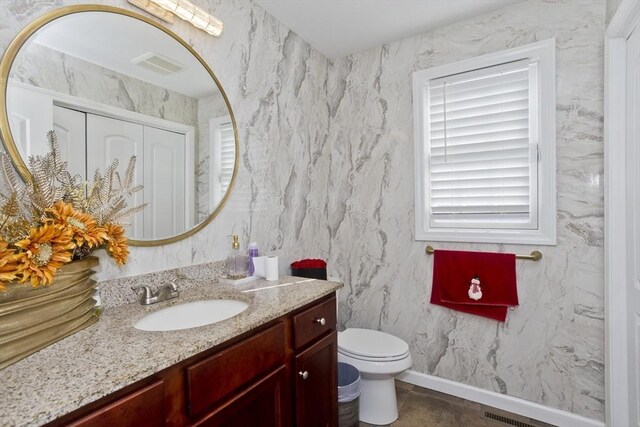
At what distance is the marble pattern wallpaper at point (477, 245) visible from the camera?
70.6 inches

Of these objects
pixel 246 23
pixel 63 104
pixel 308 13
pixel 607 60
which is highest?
pixel 308 13

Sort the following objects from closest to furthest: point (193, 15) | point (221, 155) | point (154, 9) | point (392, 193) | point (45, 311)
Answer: point (45, 311)
point (154, 9)
point (193, 15)
point (221, 155)
point (392, 193)

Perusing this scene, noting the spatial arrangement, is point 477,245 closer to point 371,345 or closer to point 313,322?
point 371,345

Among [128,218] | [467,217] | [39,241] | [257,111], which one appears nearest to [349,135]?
[257,111]

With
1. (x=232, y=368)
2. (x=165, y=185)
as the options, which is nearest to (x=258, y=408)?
(x=232, y=368)

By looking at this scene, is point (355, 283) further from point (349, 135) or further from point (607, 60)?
point (607, 60)

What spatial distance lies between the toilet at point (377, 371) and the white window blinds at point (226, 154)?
1.21 metres

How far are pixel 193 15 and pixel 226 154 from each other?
25.9 inches

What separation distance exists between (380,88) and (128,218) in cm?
194

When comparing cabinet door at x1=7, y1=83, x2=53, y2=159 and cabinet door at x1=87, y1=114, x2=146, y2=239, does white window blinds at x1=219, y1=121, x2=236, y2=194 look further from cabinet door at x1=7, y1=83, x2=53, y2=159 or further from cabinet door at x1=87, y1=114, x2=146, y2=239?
cabinet door at x1=7, y1=83, x2=53, y2=159

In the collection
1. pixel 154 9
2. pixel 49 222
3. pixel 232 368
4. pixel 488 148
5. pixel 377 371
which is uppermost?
pixel 154 9

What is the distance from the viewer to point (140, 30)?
137 centimetres

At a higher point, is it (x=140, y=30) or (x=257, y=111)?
(x=140, y=30)

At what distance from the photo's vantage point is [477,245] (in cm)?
211
